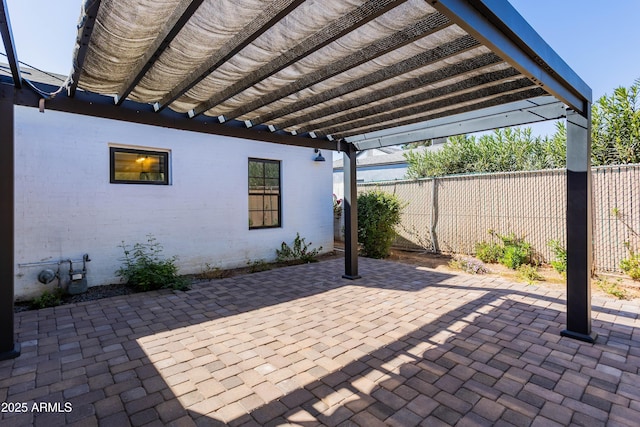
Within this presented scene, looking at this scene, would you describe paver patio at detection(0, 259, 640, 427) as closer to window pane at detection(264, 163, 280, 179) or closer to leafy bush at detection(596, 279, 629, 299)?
leafy bush at detection(596, 279, 629, 299)

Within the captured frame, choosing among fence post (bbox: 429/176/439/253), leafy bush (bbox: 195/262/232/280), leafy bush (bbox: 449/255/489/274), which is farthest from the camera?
fence post (bbox: 429/176/439/253)

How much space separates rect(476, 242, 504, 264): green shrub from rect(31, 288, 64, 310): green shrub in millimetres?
7575

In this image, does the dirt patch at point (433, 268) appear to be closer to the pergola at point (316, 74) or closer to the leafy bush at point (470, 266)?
the leafy bush at point (470, 266)

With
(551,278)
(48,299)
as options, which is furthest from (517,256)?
(48,299)

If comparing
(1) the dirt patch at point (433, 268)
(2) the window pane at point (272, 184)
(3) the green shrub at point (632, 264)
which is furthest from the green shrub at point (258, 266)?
(3) the green shrub at point (632, 264)

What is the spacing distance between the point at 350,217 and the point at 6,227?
176 inches

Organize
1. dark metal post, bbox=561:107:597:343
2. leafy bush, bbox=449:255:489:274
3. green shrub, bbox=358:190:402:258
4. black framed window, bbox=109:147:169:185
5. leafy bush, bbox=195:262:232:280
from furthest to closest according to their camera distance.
→ green shrub, bbox=358:190:402:258, leafy bush, bbox=449:255:489:274, leafy bush, bbox=195:262:232:280, black framed window, bbox=109:147:169:185, dark metal post, bbox=561:107:597:343

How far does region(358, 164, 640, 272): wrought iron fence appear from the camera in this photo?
5375 mm

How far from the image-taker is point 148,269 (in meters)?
5.16

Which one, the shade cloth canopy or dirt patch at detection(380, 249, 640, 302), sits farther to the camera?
dirt patch at detection(380, 249, 640, 302)

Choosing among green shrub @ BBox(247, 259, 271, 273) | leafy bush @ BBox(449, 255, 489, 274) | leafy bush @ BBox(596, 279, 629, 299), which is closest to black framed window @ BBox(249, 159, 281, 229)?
green shrub @ BBox(247, 259, 271, 273)

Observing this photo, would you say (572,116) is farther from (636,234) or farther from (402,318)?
(636,234)

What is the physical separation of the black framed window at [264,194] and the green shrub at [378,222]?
213cm

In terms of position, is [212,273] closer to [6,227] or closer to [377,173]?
[6,227]
